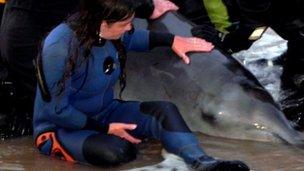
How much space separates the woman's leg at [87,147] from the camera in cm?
362

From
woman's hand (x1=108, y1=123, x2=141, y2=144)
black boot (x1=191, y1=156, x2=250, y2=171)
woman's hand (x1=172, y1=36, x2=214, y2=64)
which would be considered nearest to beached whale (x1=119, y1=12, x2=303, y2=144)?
woman's hand (x1=172, y1=36, x2=214, y2=64)

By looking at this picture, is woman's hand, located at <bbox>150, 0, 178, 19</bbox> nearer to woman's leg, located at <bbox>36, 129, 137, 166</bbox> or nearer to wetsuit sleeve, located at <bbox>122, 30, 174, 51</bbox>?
wetsuit sleeve, located at <bbox>122, 30, 174, 51</bbox>

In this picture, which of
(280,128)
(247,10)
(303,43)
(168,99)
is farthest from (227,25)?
(280,128)

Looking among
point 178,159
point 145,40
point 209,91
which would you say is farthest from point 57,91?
point 209,91

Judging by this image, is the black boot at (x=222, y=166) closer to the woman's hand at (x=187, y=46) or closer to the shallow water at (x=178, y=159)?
the shallow water at (x=178, y=159)

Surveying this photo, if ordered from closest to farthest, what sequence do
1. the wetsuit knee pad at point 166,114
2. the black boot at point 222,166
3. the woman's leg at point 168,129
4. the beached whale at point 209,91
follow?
the black boot at point 222,166 < the woman's leg at point 168,129 < the wetsuit knee pad at point 166,114 < the beached whale at point 209,91

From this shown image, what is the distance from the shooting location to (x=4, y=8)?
488 centimetres

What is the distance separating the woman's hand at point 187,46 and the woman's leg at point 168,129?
546 millimetres

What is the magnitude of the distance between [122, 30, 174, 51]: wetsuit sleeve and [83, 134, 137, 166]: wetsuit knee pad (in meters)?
0.73

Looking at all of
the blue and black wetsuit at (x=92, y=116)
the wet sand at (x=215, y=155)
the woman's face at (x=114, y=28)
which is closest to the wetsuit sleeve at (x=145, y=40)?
the blue and black wetsuit at (x=92, y=116)

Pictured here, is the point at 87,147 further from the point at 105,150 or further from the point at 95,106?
the point at 95,106

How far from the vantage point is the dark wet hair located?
138 inches

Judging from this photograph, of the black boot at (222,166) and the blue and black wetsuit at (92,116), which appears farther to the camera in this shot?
the blue and black wetsuit at (92,116)

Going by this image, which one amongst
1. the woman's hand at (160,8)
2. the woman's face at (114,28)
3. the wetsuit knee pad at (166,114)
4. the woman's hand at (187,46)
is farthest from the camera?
the woman's hand at (160,8)
